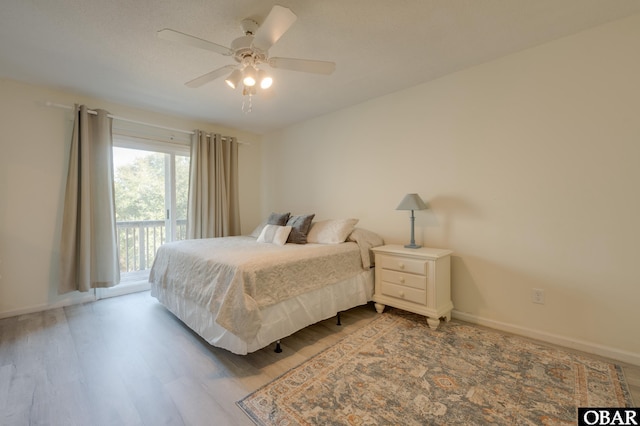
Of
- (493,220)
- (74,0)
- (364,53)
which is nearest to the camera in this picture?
(74,0)

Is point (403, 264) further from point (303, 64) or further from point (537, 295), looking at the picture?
→ point (303, 64)

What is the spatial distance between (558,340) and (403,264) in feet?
4.18

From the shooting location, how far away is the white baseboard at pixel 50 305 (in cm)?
271

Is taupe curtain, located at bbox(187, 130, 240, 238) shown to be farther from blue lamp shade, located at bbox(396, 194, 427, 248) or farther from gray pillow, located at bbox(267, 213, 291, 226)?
blue lamp shade, located at bbox(396, 194, 427, 248)

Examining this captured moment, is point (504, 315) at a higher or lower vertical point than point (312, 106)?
lower

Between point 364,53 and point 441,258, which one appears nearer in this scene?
point 364,53

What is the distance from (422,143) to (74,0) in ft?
9.53

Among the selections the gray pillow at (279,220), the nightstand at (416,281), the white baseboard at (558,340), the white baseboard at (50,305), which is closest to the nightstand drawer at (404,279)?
the nightstand at (416,281)

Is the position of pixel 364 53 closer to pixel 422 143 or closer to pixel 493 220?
pixel 422 143

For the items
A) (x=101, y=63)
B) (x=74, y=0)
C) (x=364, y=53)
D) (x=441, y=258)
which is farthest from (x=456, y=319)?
(x=101, y=63)

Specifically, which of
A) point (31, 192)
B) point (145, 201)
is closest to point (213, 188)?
point (145, 201)

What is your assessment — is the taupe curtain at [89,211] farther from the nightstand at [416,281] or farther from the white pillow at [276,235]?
the nightstand at [416,281]

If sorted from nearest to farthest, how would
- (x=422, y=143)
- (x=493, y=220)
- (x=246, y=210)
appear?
1. (x=493, y=220)
2. (x=422, y=143)
3. (x=246, y=210)

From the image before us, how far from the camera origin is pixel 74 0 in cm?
164
